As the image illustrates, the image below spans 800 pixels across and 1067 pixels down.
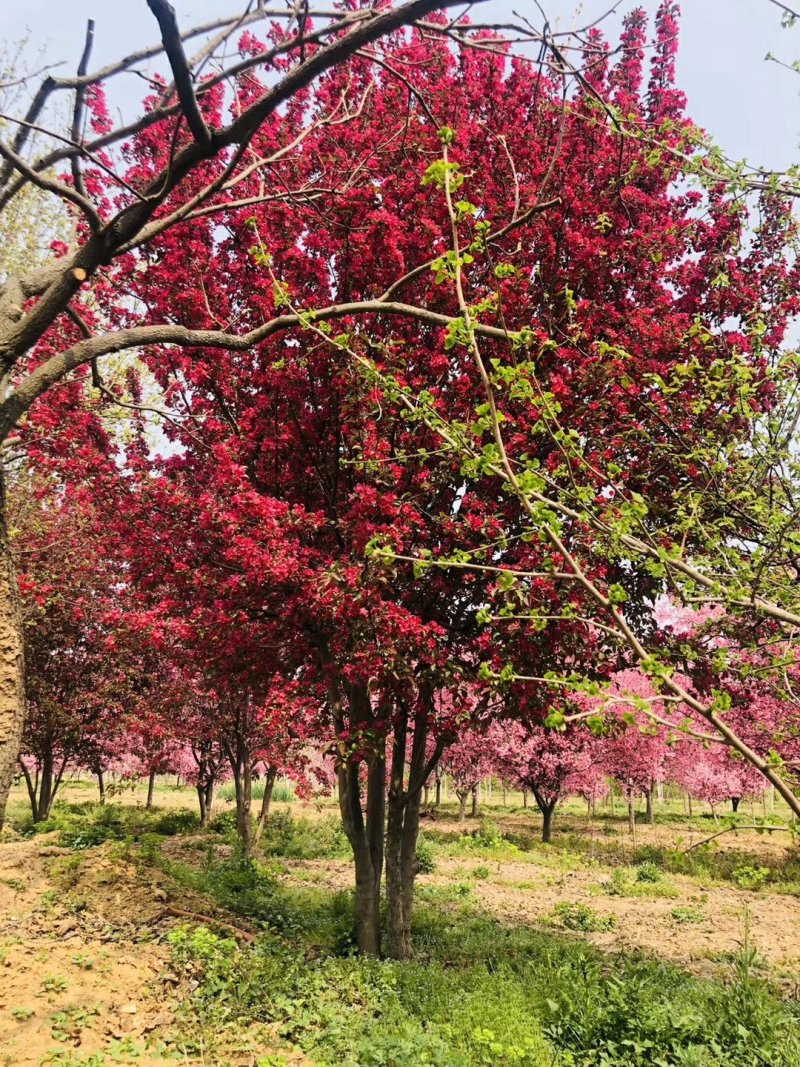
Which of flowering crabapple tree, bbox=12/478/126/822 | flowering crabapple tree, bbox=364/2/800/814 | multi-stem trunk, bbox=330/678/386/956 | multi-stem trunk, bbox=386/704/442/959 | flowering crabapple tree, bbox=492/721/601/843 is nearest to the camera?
flowering crabapple tree, bbox=364/2/800/814

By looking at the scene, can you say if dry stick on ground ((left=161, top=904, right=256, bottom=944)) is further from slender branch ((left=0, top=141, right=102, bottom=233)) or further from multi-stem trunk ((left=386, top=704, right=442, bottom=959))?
slender branch ((left=0, top=141, right=102, bottom=233))

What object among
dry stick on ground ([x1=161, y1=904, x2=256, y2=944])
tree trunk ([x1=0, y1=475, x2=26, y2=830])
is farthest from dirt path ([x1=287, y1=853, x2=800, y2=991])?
tree trunk ([x1=0, y1=475, x2=26, y2=830])

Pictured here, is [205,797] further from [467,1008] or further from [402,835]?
[467,1008]

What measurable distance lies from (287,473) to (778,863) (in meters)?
20.5

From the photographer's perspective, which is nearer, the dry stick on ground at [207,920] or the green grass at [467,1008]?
the green grass at [467,1008]

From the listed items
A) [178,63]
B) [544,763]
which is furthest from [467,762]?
[178,63]

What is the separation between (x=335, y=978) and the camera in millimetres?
5926

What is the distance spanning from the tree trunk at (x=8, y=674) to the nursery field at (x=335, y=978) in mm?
2726

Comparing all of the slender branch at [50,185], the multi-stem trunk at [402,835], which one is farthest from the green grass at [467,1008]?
the slender branch at [50,185]

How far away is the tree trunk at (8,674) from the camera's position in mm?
2943

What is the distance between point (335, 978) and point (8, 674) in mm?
4667

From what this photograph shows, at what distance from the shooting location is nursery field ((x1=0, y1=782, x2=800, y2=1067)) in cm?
464

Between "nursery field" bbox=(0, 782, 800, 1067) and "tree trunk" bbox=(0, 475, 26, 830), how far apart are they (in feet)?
8.94

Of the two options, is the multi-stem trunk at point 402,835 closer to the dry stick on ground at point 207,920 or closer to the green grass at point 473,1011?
the green grass at point 473,1011
